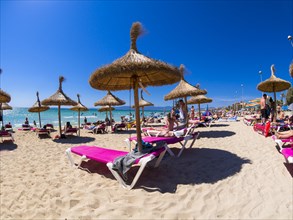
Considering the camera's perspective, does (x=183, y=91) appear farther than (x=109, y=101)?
No

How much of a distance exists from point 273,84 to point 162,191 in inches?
398

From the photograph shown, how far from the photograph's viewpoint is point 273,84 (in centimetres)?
1037

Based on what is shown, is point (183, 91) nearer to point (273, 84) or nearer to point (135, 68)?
point (273, 84)

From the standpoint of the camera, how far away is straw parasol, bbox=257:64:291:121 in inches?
395

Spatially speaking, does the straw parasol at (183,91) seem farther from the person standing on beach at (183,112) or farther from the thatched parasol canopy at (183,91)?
the person standing on beach at (183,112)

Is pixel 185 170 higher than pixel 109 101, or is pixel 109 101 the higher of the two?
pixel 109 101

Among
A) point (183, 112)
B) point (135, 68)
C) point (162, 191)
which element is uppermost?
point (135, 68)

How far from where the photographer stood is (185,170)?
4.05 metres

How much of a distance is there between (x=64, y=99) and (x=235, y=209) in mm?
9788

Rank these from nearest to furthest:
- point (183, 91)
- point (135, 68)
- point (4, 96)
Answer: point (135, 68) → point (4, 96) → point (183, 91)

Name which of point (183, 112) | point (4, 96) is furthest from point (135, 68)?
point (4, 96)

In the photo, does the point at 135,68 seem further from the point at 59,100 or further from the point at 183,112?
the point at 59,100

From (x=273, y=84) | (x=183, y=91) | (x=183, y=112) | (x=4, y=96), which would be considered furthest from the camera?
(x=273, y=84)

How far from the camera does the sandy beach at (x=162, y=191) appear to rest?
2562 mm
